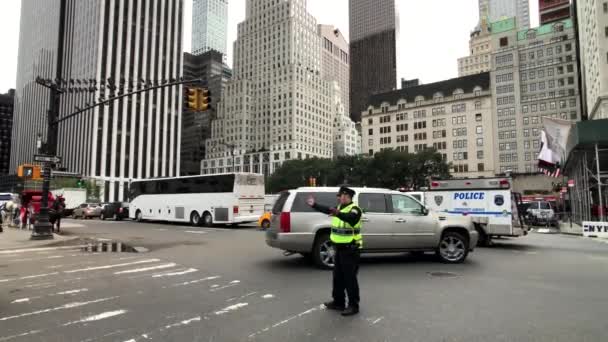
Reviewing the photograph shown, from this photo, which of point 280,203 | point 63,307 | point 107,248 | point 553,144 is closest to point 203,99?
point 107,248

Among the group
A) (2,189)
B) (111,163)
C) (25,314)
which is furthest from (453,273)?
(2,189)

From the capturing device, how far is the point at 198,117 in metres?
147

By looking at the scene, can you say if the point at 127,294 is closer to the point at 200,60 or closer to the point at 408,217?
the point at 408,217

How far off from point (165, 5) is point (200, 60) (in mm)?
44005

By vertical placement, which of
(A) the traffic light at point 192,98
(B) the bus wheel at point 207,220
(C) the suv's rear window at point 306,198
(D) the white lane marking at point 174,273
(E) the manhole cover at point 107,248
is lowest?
(E) the manhole cover at point 107,248

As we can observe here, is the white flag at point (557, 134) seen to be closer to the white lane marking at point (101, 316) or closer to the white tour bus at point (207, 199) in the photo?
the white tour bus at point (207, 199)

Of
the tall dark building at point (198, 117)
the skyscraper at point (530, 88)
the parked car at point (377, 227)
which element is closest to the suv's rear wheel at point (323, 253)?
the parked car at point (377, 227)

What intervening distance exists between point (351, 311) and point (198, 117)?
14885cm

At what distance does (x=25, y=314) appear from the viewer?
5.56 meters

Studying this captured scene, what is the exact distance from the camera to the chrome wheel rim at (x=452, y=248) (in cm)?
1019

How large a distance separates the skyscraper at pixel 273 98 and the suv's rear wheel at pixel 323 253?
119 meters

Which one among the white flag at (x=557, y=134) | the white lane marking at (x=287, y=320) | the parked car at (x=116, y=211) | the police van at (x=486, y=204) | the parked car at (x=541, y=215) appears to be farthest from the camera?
the parked car at (x=116, y=211)

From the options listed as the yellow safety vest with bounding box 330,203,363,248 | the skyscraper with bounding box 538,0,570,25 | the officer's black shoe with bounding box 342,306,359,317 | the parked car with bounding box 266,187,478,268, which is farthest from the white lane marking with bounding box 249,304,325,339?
the skyscraper with bounding box 538,0,570,25

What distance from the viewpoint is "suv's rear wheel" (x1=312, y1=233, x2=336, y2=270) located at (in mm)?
9281
